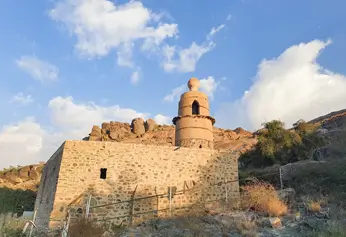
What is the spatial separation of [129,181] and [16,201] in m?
11.4

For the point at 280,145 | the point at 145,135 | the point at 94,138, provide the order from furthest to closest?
1. the point at 145,135
2. the point at 94,138
3. the point at 280,145

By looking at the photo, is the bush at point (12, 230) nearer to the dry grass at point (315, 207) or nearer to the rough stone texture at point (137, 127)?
the dry grass at point (315, 207)

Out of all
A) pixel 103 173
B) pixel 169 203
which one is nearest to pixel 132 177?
pixel 103 173

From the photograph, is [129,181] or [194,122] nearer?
[129,181]

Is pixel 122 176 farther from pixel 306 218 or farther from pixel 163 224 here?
pixel 306 218

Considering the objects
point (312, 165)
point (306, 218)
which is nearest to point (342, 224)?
point (306, 218)

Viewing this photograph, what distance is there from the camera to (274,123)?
77.9 feet

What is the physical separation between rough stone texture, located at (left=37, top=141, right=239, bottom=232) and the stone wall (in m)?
0.07

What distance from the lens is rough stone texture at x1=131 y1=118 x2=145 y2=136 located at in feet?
154

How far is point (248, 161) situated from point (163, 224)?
14.8m

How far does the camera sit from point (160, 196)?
43.3ft

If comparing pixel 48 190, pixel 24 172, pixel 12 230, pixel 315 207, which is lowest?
pixel 12 230

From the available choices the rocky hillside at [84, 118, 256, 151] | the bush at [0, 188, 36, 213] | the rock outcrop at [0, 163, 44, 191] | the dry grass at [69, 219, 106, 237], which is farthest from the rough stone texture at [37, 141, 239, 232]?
the rocky hillside at [84, 118, 256, 151]

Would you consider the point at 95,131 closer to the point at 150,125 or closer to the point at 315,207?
the point at 150,125
